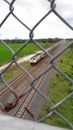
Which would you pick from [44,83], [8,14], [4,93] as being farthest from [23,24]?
[44,83]

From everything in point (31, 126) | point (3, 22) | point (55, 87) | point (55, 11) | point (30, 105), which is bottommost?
point (55, 87)

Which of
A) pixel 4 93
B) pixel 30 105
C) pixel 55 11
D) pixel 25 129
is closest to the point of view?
pixel 25 129

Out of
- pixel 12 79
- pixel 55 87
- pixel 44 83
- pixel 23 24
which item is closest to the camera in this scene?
pixel 23 24

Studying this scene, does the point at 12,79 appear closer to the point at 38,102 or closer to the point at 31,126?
the point at 38,102

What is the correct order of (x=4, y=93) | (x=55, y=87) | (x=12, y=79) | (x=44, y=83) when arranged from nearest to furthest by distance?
(x=4, y=93)
(x=55, y=87)
(x=44, y=83)
(x=12, y=79)

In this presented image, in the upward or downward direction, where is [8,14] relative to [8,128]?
upward

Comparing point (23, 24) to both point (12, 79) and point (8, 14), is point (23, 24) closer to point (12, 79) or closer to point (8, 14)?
point (8, 14)

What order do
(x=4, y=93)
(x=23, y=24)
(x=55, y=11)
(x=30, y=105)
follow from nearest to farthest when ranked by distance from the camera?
(x=55, y=11)
(x=23, y=24)
(x=30, y=105)
(x=4, y=93)

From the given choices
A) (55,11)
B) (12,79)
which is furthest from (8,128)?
(12,79)

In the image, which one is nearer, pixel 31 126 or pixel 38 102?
pixel 31 126
